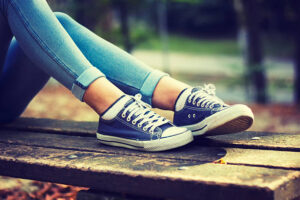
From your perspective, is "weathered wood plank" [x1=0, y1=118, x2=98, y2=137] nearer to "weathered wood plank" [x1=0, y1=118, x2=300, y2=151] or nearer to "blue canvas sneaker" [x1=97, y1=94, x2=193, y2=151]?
"weathered wood plank" [x1=0, y1=118, x2=300, y2=151]

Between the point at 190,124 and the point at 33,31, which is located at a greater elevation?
the point at 33,31

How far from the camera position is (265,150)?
61.0 inches

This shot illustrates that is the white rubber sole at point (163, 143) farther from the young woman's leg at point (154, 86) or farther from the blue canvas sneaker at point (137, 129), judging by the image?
the young woman's leg at point (154, 86)

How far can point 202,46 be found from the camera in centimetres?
2208

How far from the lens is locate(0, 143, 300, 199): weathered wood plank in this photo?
1.19m

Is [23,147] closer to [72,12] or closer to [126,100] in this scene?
[126,100]

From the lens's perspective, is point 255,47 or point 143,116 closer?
point 143,116

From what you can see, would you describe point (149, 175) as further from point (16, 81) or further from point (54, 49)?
point (16, 81)

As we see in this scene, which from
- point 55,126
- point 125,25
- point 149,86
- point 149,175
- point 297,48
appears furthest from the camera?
point 297,48

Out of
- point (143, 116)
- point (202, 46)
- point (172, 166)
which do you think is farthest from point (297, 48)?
point (202, 46)

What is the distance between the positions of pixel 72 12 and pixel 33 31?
436 centimetres

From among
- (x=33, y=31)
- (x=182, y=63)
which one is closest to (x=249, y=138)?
(x=33, y=31)

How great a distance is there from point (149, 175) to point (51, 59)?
1.99ft

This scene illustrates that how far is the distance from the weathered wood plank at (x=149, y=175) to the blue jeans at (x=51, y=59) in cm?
29
